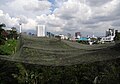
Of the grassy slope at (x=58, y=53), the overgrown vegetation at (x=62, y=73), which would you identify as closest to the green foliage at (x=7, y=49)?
the grassy slope at (x=58, y=53)

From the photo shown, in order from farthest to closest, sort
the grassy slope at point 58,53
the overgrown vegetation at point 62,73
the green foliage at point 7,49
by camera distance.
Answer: the green foliage at point 7,49 < the grassy slope at point 58,53 < the overgrown vegetation at point 62,73

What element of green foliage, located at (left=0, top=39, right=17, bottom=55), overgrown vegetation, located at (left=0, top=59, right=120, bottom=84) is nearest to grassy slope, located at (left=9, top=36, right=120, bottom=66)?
overgrown vegetation, located at (left=0, top=59, right=120, bottom=84)

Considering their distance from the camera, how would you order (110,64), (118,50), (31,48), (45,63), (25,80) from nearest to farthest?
(110,64) → (118,50) → (45,63) → (25,80) → (31,48)

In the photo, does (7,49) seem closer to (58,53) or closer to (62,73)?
(58,53)

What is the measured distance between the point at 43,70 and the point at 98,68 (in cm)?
196

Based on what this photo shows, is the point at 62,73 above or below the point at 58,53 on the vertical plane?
below

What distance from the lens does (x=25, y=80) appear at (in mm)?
9984

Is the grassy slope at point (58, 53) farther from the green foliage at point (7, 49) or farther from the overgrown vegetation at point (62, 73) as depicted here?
the green foliage at point (7, 49)

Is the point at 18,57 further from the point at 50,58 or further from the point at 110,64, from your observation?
the point at 110,64

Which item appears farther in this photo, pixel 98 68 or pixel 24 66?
pixel 24 66

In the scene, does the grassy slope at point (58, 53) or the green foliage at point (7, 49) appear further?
the green foliage at point (7, 49)

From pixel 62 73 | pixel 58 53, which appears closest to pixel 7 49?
pixel 58 53

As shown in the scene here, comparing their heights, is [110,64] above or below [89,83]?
above

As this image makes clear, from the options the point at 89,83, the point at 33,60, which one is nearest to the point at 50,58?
the point at 33,60
